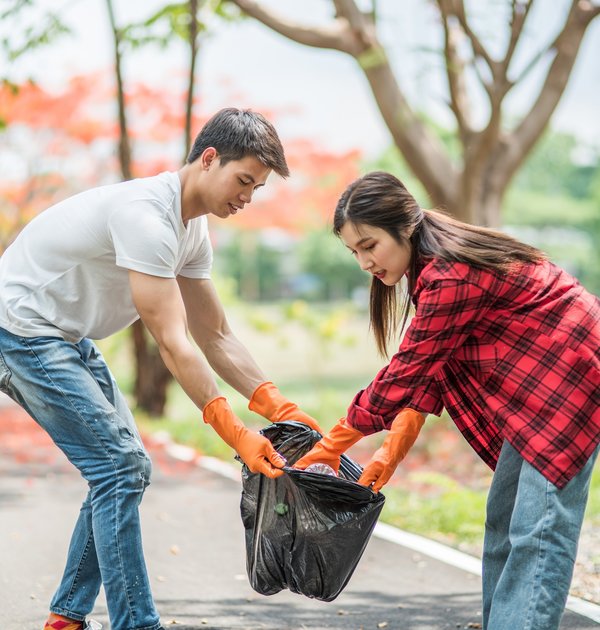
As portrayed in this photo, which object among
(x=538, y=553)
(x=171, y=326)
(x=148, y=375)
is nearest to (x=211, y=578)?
(x=171, y=326)

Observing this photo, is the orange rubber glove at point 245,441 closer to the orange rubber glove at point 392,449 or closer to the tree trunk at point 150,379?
the orange rubber glove at point 392,449

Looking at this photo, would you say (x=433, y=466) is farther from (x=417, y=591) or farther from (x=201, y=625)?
(x=201, y=625)

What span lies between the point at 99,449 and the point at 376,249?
110 centimetres

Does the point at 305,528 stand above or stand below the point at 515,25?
below

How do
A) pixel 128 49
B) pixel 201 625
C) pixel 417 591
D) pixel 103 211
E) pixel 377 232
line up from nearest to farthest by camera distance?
pixel 377 232, pixel 103 211, pixel 201 625, pixel 417 591, pixel 128 49

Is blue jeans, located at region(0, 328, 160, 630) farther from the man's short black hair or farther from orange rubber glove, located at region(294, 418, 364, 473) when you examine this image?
the man's short black hair

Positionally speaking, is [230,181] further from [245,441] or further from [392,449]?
[392,449]

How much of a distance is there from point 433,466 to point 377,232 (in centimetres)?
555

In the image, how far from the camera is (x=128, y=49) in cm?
934

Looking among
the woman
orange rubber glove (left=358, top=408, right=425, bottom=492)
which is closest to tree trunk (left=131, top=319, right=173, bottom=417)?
orange rubber glove (left=358, top=408, right=425, bottom=492)

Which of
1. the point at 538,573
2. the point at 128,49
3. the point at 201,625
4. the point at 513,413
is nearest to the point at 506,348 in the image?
the point at 513,413

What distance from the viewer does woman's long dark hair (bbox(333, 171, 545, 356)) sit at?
2.83m

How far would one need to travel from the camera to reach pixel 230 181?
3123 mm

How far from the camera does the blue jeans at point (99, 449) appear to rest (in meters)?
3.07
